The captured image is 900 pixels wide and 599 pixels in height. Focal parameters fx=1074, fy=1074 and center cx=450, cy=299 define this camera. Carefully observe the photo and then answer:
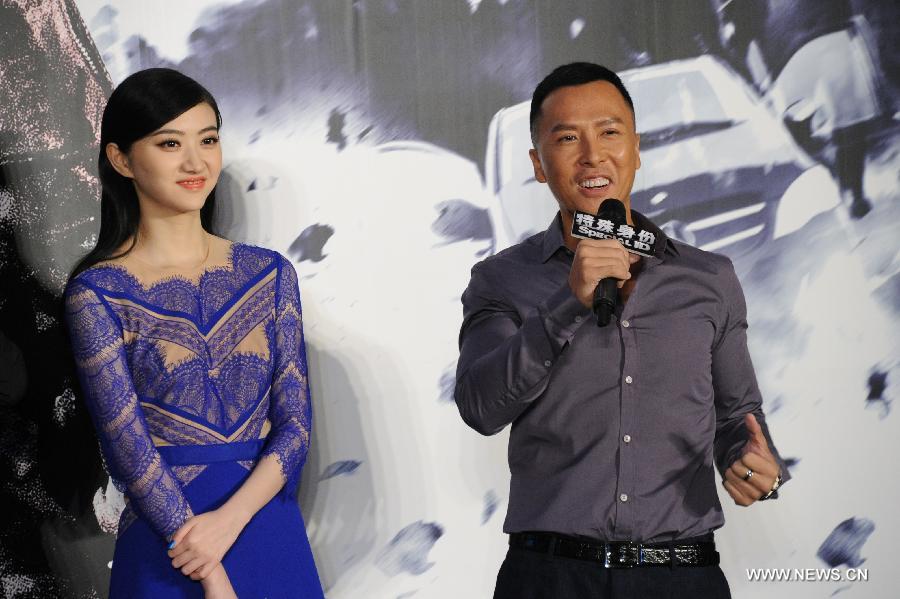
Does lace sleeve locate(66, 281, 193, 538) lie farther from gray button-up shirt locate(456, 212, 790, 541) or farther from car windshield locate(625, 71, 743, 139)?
car windshield locate(625, 71, 743, 139)

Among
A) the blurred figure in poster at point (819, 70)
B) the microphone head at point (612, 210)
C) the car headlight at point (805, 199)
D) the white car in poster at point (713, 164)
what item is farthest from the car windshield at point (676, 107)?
the microphone head at point (612, 210)

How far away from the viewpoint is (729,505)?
309cm

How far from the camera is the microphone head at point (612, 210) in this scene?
194 cm

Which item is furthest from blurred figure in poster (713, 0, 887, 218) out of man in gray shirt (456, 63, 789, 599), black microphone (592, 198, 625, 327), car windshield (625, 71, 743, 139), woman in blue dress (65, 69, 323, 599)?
black microphone (592, 198, 625, 327)

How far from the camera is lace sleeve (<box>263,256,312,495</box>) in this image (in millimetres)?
2373

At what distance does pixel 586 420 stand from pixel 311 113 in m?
1.35

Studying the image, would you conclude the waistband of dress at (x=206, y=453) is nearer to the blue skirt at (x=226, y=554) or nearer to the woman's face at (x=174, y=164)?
the blue skirt at (x=226, y=554)

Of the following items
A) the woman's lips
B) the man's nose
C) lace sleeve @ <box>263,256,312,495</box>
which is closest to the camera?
the man's nose

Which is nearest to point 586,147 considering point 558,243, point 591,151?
point 591,151

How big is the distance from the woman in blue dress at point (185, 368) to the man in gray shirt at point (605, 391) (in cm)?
54

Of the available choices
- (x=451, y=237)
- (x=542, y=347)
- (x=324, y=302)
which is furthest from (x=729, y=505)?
(x=542, y=347)

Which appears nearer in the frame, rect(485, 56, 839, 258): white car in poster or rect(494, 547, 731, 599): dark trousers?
rect(494, 547, 731, 599): dark trousers

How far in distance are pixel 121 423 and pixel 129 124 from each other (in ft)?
2.33

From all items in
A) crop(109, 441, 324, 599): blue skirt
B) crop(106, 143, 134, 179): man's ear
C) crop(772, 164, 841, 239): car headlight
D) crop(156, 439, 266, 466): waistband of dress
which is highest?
crop(106, 143, 134, 179): man's ear
